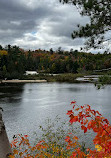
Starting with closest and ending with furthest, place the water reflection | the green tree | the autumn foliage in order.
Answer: the autumn foliage → the green tree → the water reflection

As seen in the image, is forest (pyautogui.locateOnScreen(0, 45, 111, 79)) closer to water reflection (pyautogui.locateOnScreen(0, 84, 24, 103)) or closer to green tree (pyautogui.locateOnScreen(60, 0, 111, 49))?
green tree (pyautogui.locateOnScreen(60, 0, 111, 49))

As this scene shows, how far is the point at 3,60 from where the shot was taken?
238ft

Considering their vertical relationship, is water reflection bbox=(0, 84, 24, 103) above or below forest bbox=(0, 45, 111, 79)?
below

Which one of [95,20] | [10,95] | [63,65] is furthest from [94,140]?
[63,65]

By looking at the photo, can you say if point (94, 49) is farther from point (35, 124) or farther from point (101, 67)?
point (35, 124)

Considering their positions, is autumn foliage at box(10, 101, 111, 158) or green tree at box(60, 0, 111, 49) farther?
green tree at box(60, 0, 111, 49)

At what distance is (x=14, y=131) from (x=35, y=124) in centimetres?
218

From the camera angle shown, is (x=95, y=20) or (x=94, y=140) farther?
(x=95, y=20)

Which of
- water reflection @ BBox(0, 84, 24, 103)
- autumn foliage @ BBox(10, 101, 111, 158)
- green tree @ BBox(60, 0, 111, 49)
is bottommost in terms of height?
water reflection @ BBox(0, 84, 24, 103)

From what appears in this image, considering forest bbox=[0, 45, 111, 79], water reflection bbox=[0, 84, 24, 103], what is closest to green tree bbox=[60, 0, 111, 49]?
forest bbox=[0, 45, 111, 79]

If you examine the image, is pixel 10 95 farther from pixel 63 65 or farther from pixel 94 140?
pixel 63 65

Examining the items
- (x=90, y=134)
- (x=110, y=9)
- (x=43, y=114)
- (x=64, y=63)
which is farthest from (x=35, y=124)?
(x=64, y=63)

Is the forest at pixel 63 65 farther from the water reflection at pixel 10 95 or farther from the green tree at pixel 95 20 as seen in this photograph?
the water reflection at pixel 10 95

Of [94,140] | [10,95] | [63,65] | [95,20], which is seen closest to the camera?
[94,140]
